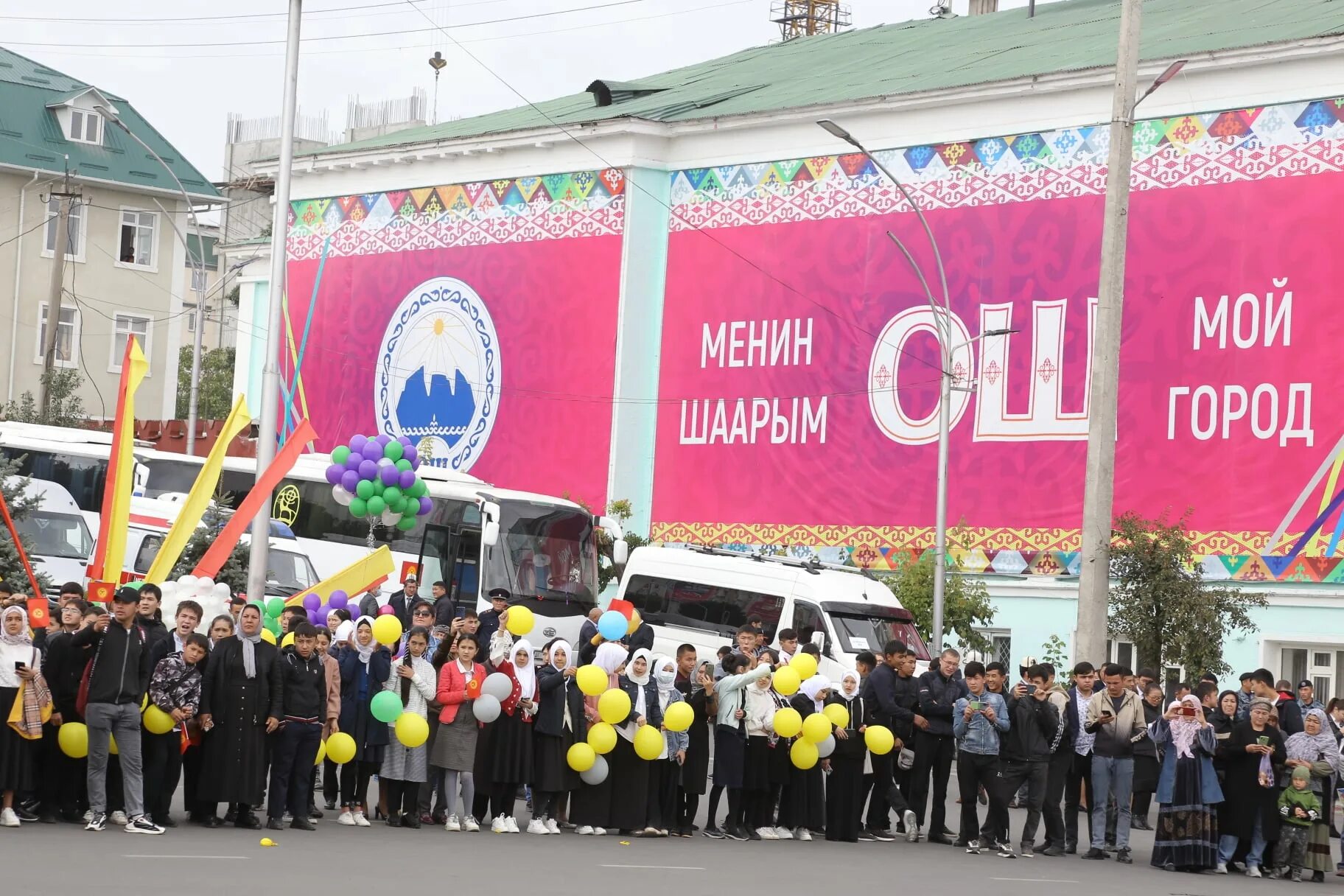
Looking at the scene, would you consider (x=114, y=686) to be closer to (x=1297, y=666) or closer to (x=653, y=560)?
(x=653, y=560)

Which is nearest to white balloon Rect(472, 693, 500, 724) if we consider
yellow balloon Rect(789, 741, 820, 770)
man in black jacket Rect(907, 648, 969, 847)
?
yellow balloon Rect(789, 741, 820, 770)

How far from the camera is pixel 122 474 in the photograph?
21844 millimetres

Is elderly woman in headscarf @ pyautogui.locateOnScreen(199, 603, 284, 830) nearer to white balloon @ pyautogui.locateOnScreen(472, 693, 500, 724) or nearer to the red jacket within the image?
the red jacket

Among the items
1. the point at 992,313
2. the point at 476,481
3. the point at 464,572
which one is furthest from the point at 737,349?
the point at 464,572

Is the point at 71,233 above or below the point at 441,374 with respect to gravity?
above

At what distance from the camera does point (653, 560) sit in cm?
3027

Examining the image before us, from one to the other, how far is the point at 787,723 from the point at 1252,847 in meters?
4.27

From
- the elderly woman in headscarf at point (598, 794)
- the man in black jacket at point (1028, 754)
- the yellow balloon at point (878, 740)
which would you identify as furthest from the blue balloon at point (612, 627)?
the man in black jacket at point (1028, 754)

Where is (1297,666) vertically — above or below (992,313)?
below

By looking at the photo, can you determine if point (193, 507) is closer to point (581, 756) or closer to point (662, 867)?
point (581, 756)

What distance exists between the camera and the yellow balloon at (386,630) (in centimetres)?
1769

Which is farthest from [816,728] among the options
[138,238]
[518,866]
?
[138,238]

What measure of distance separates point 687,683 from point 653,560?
11718 millimetres

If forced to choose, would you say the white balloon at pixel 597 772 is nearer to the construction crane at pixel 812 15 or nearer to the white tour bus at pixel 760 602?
the white tour bus at pixel 760 602
